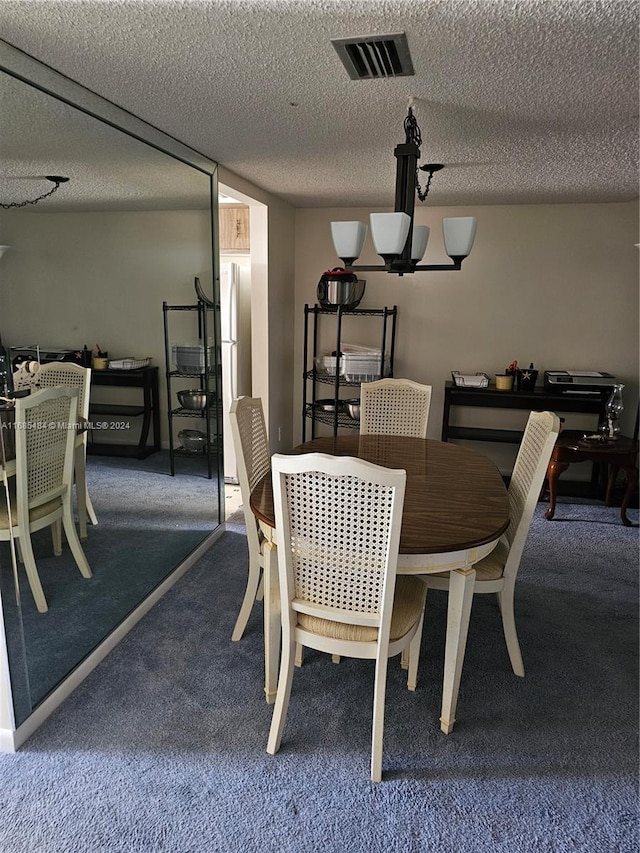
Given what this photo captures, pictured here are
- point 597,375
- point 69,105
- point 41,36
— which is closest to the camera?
point 41,36

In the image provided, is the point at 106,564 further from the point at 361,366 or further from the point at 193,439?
the point at 361,366

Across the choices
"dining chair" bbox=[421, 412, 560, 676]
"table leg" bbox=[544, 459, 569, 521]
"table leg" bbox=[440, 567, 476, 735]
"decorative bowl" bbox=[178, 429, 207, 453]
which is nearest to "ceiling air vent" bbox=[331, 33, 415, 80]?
"dining chair" bbox=[421, 412, 560, 676]

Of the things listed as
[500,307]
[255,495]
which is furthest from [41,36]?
[500,307]

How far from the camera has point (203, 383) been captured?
10.8 ft

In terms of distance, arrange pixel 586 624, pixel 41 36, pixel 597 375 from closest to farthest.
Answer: pixel 41 36 < pixel 586 624 < pixel 597 375

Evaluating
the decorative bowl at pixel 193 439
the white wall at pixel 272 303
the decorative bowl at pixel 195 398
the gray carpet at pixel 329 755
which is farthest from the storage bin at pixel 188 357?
the gray carpet at pixel 329 755

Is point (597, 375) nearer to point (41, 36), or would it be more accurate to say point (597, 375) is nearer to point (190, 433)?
point (190, 433)

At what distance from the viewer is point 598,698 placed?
2.23 metres

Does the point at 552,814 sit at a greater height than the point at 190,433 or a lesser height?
lesser

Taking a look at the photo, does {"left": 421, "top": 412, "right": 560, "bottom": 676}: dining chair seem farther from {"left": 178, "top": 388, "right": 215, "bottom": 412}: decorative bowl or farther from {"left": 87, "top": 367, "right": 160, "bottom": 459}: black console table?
{"left": 178, "top": 388, "right": 215, "bottom": 412}: decorative bowl

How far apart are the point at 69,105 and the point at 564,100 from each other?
5.95 ft

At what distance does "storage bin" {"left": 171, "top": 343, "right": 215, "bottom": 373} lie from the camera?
3.02m

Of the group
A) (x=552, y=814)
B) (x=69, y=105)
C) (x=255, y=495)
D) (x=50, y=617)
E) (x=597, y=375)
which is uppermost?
(x=69, y=105)

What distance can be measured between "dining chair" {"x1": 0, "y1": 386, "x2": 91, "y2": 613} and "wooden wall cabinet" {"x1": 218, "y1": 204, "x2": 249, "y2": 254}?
285cm
